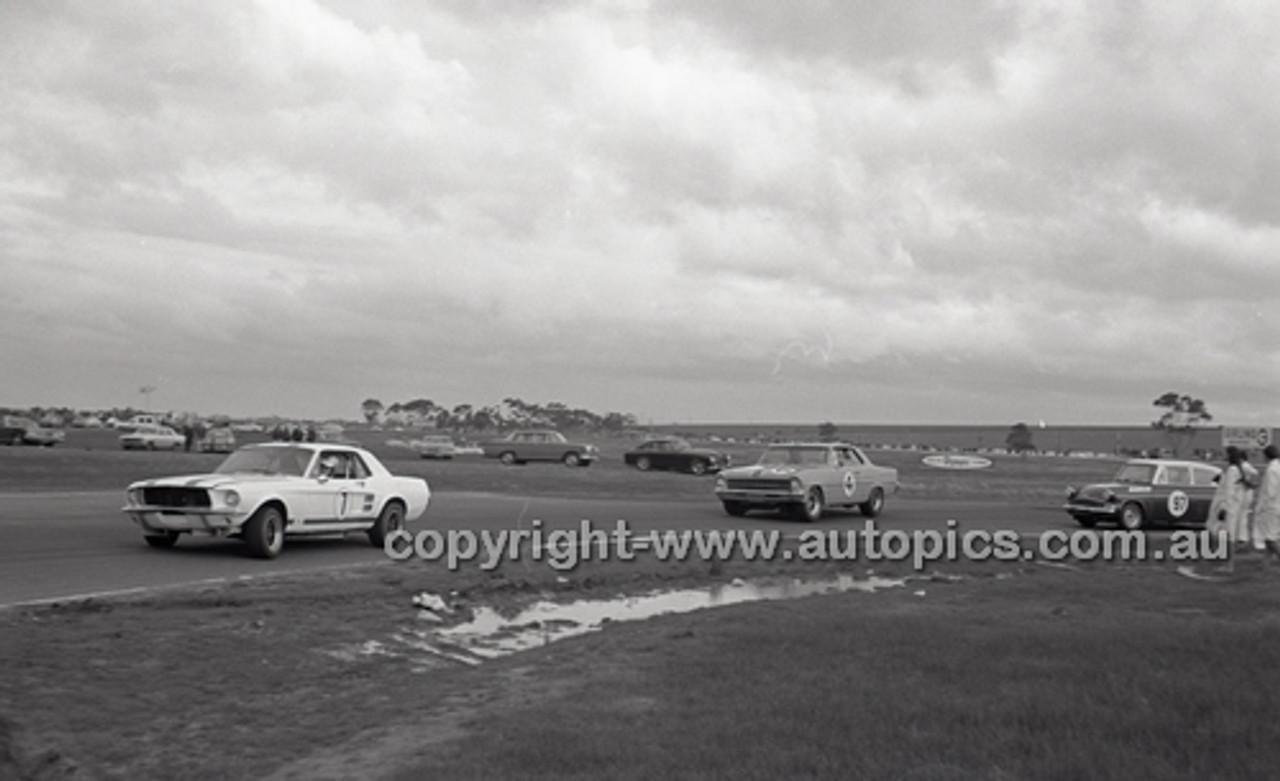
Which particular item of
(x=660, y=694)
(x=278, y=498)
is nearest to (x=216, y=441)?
(x=278, y=498)

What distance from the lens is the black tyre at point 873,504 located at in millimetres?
25875

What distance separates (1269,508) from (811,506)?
966cm

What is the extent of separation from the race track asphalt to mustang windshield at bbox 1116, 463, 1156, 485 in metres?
1.54

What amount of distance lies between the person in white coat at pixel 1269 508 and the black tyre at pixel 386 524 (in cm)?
1156

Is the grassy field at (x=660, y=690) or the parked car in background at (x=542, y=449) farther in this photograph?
the parked car in background at (x=542, y=449)

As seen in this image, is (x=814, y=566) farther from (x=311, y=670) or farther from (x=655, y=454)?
(x=655, y=454)

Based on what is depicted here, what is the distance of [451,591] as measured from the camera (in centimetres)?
1354

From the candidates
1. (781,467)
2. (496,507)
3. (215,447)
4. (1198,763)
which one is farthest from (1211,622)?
(215,447)

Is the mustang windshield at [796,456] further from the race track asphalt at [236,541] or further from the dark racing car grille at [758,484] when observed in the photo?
the race track asphalt at [236,541]

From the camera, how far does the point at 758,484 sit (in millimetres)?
23922

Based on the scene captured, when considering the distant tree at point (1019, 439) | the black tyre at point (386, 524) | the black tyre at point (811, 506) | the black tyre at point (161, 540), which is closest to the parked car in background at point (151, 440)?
the black tyre at point (811, 506)

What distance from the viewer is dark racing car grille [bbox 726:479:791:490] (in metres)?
23.6

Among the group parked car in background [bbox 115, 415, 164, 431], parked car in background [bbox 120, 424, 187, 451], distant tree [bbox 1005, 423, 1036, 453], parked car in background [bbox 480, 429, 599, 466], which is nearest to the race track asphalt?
parked car in background [bbox 480, 429, 599, 466]

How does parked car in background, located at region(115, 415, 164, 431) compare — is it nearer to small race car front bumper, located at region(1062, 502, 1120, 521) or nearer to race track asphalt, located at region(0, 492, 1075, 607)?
race track asphalt, located at region(0, 492, 1075, 607)
